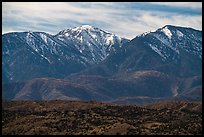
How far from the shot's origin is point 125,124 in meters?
188

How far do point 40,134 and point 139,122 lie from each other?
4212cm

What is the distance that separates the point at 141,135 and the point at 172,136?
38.1 feet

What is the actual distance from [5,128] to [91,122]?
34.2 metres

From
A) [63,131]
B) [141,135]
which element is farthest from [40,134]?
[141,135]

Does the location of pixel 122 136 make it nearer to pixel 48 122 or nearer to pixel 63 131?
pixel 63 131

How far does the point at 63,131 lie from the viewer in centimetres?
18338

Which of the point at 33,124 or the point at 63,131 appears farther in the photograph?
the point at 33,124

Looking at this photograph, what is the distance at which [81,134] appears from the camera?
174 m

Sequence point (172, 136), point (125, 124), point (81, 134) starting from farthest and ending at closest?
point (125, 124)
point (81, 134)
point (172, 136)

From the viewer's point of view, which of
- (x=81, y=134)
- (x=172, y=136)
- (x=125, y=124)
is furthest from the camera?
(x=125, y=124)

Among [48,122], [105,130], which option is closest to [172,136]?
[105,130]

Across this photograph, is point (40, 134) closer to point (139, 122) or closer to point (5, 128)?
point (5, 128)

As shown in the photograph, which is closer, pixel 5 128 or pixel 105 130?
pixel 105 130

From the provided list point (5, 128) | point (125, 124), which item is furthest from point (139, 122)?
point (5, 128)
